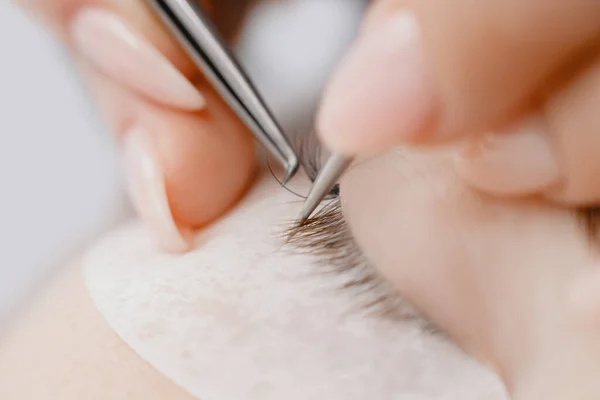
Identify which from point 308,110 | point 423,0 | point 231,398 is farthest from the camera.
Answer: point 308,110

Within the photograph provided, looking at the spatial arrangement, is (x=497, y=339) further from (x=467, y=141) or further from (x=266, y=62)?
(x=266, y=62)

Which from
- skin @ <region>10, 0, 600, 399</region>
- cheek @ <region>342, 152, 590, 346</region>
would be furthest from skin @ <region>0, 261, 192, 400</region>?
cheek @ <region>342, 152, 590, 346</region>

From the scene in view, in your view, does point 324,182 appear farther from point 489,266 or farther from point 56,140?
point 56,140

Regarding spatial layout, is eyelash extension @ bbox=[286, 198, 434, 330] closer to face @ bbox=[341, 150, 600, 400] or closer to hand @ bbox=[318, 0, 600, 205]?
face @ bbox=[341, 150, 600, 400]

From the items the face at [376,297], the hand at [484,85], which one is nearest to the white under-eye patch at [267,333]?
the face at [376,297]

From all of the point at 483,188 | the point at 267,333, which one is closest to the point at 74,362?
the point at 267,333

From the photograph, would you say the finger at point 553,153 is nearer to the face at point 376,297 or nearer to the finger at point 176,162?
the face at point 376,297

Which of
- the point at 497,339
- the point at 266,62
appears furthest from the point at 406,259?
the point at 266,62
